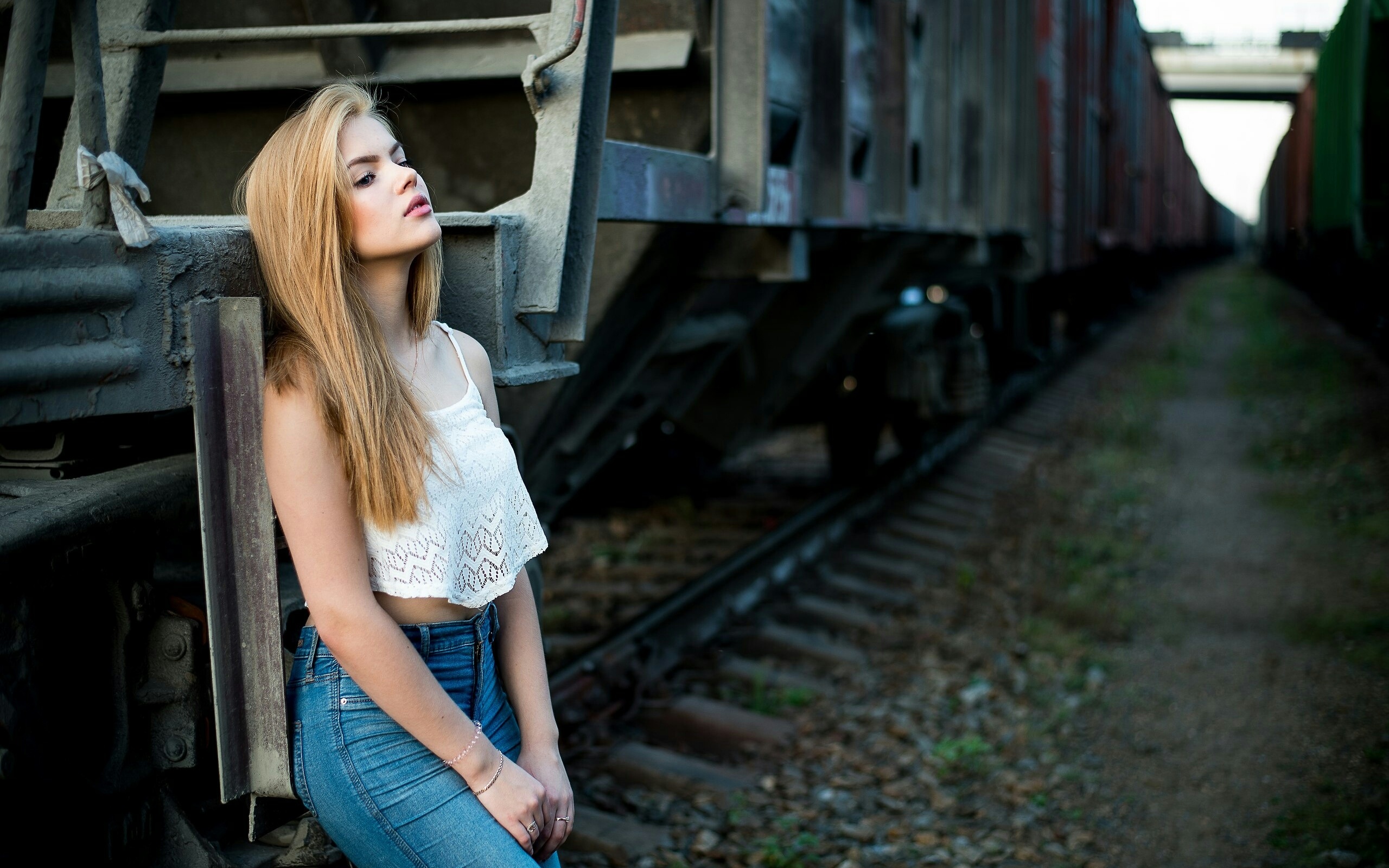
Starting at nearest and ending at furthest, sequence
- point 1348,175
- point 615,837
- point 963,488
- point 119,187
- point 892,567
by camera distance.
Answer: point 119,187, point 615,837, point 892,567, point 963,488, point 1348,175

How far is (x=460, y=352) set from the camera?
194cm

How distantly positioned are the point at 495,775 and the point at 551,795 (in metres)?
0.14

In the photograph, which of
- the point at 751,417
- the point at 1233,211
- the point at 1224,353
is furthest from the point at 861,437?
the point at 1233,211

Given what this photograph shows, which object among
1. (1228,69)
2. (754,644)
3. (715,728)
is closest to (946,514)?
(754,644)

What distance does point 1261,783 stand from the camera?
3826 millimetres

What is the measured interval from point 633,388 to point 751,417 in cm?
143

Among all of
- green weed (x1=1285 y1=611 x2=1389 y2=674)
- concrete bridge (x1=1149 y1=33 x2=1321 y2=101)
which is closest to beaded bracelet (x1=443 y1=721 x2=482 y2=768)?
green weed (x1=1285 y1=611 x2=1389 y2=674)

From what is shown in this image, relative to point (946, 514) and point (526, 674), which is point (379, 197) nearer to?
point (526, 674)

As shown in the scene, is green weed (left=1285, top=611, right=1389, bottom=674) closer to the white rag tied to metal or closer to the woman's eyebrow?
the woman's eyebrow

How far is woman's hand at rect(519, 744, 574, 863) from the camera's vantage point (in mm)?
1827

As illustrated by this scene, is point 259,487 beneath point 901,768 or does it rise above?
above

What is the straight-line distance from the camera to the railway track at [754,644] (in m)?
3.84

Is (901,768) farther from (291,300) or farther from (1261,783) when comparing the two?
(291,300)

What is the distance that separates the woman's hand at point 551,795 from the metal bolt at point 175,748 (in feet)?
1.63
